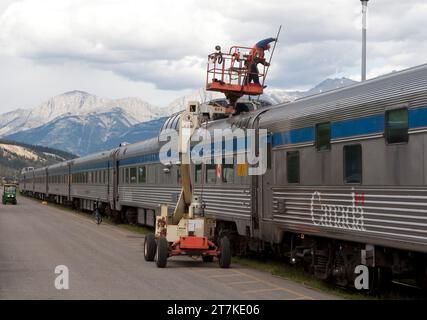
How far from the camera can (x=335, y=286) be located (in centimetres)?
1252

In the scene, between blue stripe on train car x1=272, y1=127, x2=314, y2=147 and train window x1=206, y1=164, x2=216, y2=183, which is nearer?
blue stripe on train car x1=272, y1=127, x2=314, y2=147

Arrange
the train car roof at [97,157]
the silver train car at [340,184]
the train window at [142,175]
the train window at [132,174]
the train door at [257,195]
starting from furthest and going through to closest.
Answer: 1. the train car roof at [97,157]
2. the train window at [132,174]
3. the train window at [142,175]
4. the train door at [257,195]
5. the silver train car at [340,184]

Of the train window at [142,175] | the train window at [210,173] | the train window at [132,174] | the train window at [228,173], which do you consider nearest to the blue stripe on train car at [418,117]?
the train window at [228,173]

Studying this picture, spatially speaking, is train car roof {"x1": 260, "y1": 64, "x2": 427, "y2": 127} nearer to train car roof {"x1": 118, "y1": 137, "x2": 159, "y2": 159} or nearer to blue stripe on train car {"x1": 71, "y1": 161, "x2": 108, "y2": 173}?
train car roof {"x1": 118, "y1": 137, "x2": 159, "y2": 159}

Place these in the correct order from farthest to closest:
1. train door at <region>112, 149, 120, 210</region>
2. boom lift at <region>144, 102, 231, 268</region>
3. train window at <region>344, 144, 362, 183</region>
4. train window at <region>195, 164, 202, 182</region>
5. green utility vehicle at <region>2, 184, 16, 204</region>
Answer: green utility vehicle at <region>2, 184, 16, 204</region>, train door at <region>112, 149, 120, 210</region>, train window at <region>195, 164, 202, 182</region>, boom lift at <region>144, 102, 231, 268</region>, train window at <region>344, 144, 362, 183</region>

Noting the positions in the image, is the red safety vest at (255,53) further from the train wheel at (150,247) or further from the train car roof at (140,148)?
the train wheel at (150,247)

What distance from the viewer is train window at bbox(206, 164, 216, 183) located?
17.8m

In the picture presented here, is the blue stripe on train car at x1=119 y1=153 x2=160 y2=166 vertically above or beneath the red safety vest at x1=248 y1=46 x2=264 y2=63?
beneath

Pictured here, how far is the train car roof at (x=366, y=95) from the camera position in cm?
1002

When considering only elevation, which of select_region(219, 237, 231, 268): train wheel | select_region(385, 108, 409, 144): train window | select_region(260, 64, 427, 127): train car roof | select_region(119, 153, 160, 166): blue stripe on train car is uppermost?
select_region(260, 64, 427, 127): train car roof

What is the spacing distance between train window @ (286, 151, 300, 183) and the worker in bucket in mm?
12417

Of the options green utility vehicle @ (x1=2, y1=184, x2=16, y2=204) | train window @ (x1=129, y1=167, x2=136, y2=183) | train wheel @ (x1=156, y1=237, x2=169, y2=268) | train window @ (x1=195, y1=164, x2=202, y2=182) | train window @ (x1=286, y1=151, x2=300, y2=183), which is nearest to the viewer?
train window @ (x1=286, y1=151, x2=300, y2=183)

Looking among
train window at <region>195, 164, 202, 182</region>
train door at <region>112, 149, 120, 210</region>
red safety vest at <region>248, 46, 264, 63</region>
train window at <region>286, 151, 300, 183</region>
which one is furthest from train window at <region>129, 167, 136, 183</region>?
train window at <region>286, 151, 300, 183</region>

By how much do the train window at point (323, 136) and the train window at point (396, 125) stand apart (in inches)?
71.4
